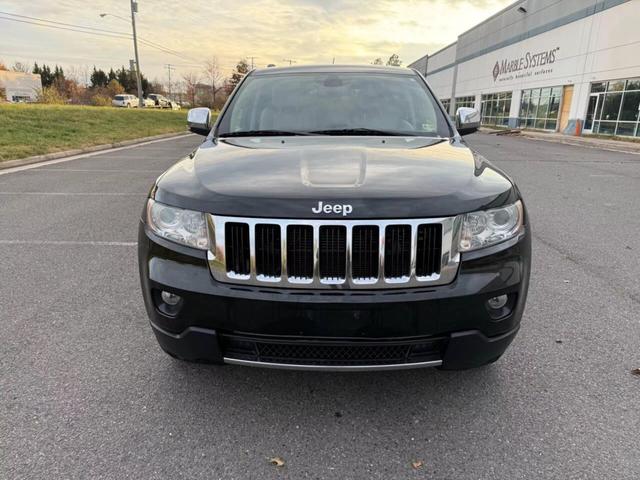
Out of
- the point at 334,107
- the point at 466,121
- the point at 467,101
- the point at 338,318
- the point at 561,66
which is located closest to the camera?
the point at 338,318

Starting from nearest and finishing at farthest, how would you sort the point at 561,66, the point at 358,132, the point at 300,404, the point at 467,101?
the point at 300,404
the point at 358,132
the point at 561,66
the point at 467,101

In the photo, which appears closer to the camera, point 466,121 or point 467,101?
point 466,121

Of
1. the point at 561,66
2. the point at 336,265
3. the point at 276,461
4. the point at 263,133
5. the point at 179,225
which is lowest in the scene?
the point at 276,461

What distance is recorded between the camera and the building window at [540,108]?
30969 millimetres

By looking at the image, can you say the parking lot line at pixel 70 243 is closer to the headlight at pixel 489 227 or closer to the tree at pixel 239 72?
the headlight at pixel 489 227

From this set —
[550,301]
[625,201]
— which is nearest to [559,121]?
[625,201]

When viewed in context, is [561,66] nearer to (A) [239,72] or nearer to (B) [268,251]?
(B) [268,251]

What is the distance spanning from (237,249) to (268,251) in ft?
0.45

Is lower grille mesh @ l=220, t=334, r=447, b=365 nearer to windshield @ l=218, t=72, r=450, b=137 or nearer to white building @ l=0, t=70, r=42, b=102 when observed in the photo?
windshield @ l=218, t=72, r=450, b=137

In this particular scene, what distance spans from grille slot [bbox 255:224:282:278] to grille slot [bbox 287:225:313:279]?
0.04 metres

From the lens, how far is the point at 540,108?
33.2 metres

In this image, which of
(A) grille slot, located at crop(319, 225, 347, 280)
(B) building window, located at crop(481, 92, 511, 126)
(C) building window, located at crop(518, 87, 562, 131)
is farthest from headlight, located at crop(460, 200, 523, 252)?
(B) building window, located at crop(481, 92, 511, 126)

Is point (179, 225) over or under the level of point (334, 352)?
over

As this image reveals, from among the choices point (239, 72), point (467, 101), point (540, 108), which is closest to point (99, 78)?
point (239, 72)
